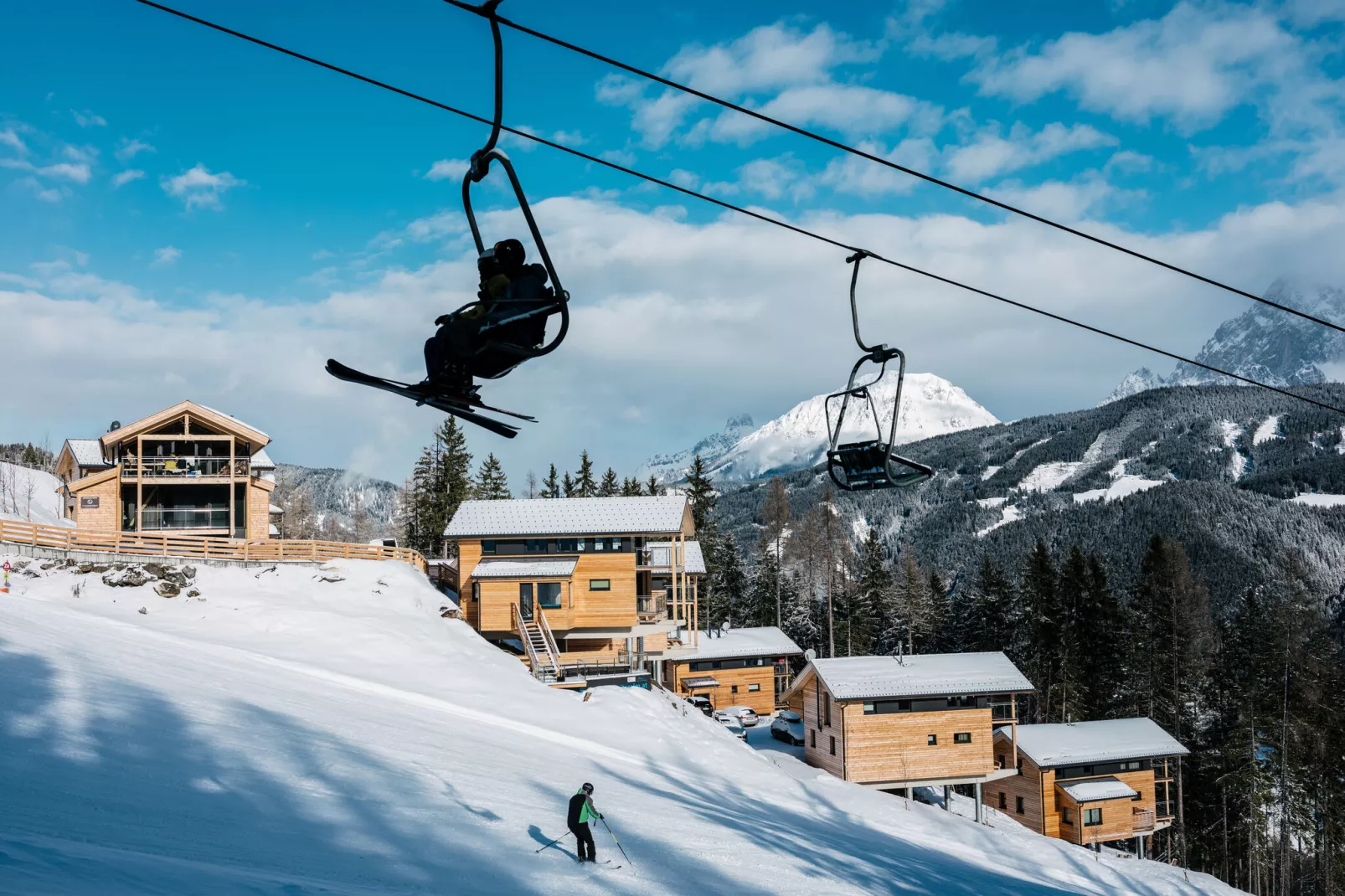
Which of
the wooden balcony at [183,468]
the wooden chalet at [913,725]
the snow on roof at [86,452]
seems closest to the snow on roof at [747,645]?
the wooden chalet at [913,725]

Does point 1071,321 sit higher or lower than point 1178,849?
higher

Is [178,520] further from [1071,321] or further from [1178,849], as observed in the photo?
[1178,849]

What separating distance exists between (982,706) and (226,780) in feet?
110

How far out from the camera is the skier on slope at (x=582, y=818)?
14852 millimetres

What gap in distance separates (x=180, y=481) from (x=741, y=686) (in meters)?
35.6

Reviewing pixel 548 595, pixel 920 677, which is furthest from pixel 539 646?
pixel 920 677

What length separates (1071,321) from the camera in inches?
445

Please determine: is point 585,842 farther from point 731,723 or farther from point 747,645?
point 747,645

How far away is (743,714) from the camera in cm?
5719

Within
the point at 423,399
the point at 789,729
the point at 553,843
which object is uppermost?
the point at 423,399

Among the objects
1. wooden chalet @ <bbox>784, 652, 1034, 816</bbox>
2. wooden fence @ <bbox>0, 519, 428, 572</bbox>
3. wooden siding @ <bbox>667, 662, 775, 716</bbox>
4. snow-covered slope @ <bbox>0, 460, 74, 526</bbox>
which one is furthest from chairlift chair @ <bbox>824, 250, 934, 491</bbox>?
snow-covered slope @ <bbox>0, 460, 74, 526</bbox>

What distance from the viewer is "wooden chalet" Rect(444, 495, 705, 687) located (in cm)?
4175

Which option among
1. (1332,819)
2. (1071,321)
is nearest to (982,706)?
(1332,819)

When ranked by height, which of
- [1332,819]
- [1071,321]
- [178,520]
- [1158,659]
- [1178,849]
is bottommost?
[1178,849]
